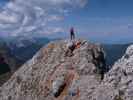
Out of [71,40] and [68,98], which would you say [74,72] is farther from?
[71,40]

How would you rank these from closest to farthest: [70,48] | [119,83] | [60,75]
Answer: [119,83] < [60,75] < [70,48]

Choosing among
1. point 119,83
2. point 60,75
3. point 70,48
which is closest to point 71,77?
point 60,75

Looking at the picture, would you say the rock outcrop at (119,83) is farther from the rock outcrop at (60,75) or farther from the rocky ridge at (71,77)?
the rock outcrop at (60,75)

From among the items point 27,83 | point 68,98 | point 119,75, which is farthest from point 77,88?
point 27,83

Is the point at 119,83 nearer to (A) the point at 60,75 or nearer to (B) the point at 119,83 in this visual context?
(B) the point at 119,83

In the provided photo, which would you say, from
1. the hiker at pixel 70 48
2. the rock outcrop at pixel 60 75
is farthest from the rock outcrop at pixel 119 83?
the hiker at pixel 70 48

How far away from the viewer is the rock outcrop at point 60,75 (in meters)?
21.0

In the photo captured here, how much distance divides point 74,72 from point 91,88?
7.98 feet

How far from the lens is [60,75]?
22.5 meters

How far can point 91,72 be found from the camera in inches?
858

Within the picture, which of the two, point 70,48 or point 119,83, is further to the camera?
point 70,48

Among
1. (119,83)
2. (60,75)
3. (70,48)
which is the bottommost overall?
(119,83)

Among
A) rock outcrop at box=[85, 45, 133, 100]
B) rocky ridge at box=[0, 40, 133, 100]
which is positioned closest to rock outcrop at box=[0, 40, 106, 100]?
rocky ridge at box=[0, 40, 133, 100]

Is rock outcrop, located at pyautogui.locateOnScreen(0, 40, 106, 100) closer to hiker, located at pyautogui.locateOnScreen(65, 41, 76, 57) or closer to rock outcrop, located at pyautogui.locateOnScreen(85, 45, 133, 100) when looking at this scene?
hiker, located at pyautogui.locateOnScreen(65, 41, 76, 57)
